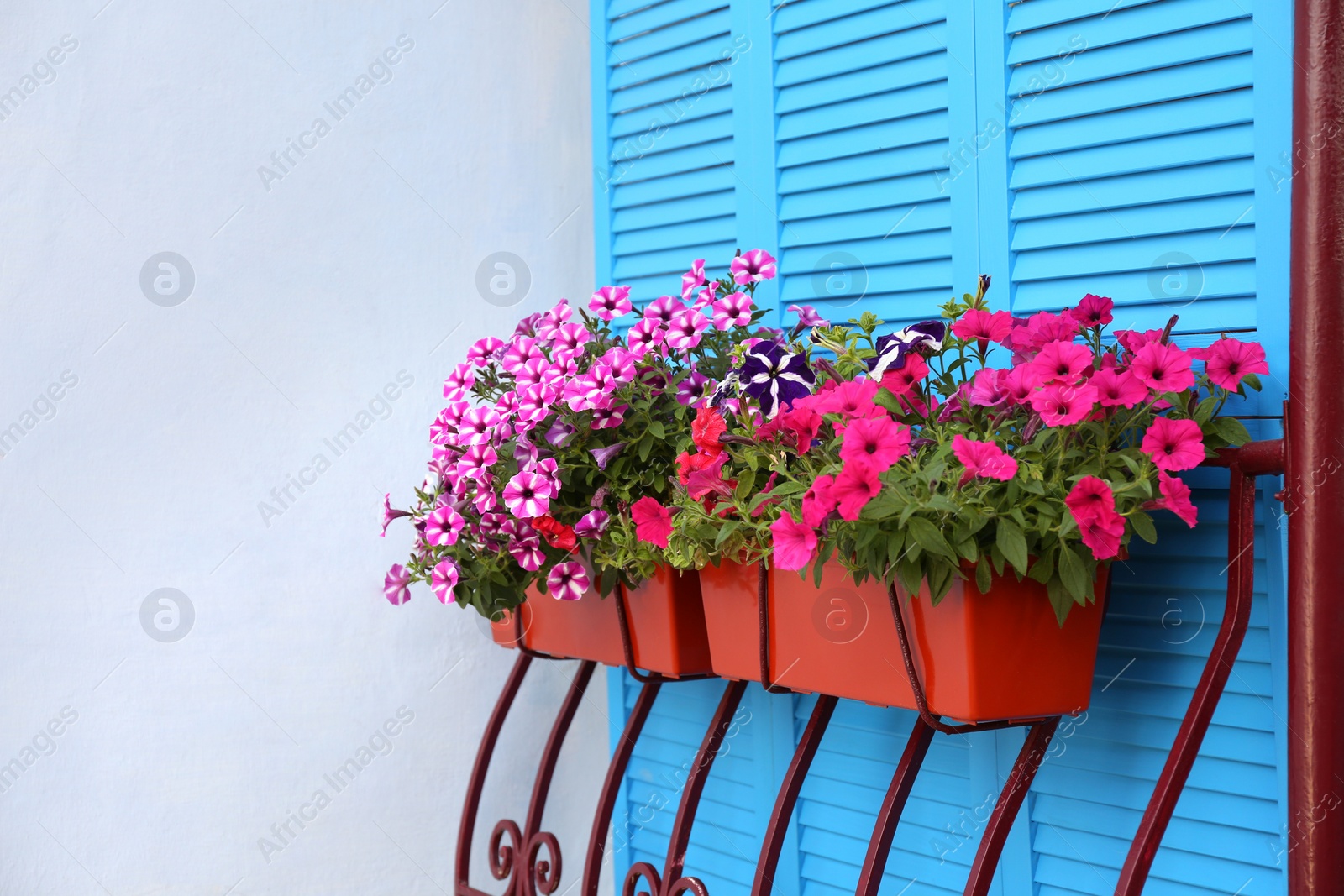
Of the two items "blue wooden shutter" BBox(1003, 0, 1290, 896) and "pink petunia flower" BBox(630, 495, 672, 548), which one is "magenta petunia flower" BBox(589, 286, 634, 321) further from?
"blue wooden shutter" BBox(1003, 0, 1290, 896)

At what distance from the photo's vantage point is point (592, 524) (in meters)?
1.35

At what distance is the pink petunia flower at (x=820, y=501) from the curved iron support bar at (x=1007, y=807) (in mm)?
333

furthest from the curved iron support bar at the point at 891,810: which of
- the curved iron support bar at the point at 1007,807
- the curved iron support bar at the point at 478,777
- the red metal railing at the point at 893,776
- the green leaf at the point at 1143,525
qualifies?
the curved iron support bar at the point at 478,777

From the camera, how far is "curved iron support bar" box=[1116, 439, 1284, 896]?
1.03 m

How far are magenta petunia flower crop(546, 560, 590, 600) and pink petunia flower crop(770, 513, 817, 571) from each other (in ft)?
1.34

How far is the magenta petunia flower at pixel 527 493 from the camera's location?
1.31 m

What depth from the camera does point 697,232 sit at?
1.74 m

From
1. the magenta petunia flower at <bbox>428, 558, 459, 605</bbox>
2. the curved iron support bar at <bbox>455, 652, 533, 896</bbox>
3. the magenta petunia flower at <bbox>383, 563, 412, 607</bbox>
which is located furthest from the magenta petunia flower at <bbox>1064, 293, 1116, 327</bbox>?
the curved iron support bar at <bbox>455, 652, 533, 896</bbox>

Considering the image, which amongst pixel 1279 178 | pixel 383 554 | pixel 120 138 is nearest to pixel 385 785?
pixel 383 554

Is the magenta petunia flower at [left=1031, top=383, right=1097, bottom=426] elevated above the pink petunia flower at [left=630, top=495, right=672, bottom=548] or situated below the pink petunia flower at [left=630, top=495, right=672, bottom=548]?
above

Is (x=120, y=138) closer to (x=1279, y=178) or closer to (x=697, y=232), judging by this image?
(x=697, y=232)

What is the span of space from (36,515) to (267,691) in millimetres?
398

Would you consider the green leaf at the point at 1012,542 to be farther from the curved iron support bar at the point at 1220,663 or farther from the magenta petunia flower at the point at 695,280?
the magenta petunia flower at the point at 695,280

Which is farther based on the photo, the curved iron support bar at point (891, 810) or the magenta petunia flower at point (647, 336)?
the magenta petunia flower at point (647, 336)
